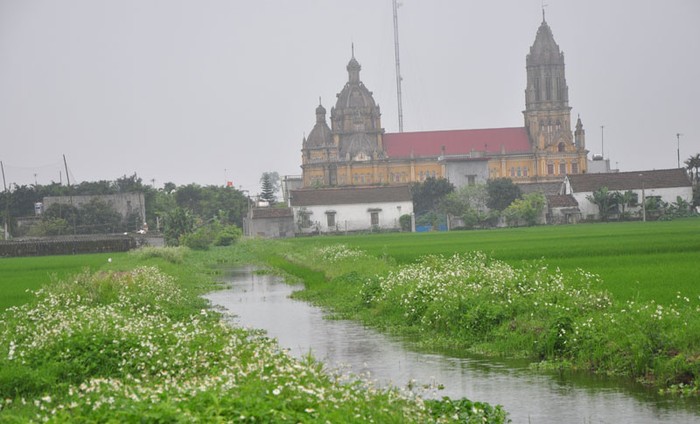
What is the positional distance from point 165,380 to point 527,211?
8832 centimetres

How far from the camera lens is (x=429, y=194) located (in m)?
115

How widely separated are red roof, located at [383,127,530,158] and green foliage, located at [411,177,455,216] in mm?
26357

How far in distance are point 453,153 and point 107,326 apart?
128992 mm

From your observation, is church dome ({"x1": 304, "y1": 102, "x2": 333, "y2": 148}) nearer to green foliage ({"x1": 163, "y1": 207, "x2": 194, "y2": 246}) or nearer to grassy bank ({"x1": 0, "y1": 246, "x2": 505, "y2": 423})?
green foliage ({"x1": 163, "y1": 207, "x2": 194, "y2": 246})

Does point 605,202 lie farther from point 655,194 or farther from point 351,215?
point 351,215

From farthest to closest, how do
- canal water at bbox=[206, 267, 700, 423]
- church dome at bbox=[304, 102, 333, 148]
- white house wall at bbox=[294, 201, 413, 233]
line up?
church dome at bbox=[304, 102, 333, 148]
white house wall at bbox=[294, 201, 413, 233]
canal water at bbox=[206, 267, 700, 423]

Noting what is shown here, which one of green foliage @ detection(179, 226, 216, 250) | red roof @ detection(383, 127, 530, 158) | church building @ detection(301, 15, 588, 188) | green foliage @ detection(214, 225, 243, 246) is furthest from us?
red roof @ detection(383, 127, 530, 158)

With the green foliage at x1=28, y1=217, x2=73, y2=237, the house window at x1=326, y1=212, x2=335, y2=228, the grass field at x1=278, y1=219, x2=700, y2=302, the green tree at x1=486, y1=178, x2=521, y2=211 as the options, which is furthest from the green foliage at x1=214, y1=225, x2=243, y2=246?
the grass field at x1=278, y1=219, x2=700, y2=302

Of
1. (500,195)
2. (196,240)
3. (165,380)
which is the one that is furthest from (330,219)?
(165,380)

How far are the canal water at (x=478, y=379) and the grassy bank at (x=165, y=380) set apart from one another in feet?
2.03

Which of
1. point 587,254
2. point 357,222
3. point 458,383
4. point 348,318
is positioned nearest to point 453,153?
point 357,222

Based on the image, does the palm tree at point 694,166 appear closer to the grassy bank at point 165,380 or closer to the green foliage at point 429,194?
the green foliage at point 429,194

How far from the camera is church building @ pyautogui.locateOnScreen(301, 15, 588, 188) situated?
138500 mm

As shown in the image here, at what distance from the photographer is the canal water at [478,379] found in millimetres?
12195
